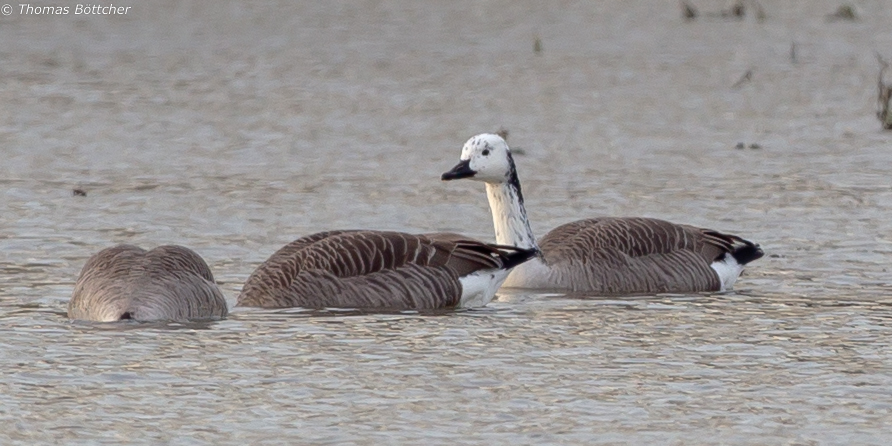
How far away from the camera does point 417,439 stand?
750 centimetres

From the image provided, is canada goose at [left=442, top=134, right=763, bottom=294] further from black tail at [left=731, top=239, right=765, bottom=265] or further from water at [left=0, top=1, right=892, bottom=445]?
water at [left=0, top=1, right=892, bottom=445]

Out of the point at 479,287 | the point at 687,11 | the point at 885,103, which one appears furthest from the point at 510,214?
the point at 687,11

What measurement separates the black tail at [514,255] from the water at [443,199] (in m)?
0.26

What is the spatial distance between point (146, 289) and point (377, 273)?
58.4 inches

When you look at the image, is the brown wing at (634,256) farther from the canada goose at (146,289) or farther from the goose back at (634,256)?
the canada goose at (146,289)

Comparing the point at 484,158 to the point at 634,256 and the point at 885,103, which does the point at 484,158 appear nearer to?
the point at 634,256

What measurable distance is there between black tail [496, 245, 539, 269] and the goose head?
2.23ft

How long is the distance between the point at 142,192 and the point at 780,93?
27.8 ft

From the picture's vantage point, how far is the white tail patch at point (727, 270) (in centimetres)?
1179

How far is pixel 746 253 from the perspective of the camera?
11.9m

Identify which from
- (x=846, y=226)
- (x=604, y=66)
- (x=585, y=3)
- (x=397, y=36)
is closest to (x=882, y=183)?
(x=846, y=226)

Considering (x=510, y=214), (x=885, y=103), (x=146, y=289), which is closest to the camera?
(x=146, y=289)

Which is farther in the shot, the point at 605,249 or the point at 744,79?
the point at 744,79

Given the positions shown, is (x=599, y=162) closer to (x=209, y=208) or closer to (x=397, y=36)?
(x=209, y=208)
